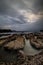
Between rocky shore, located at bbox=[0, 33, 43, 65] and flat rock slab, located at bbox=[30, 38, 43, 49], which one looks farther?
flat rock slab, located at bbox=[30, 38, 43, 49]

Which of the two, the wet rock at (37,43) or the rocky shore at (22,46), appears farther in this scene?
the wet rock at (37,43)

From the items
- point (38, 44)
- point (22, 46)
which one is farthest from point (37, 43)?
point (22, 46)

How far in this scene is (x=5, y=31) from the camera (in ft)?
4.53

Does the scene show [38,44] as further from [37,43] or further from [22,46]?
[22,46]

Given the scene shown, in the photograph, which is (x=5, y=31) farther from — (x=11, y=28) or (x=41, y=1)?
(x=41, y=1)

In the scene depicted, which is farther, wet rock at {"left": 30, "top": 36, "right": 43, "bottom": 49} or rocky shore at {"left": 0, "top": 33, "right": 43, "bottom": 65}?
wet rock at {"left": 30, "top": 36, "right": 43, "bottom": 49}

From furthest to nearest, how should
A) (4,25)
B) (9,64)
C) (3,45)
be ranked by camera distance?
(4,25), (3,45), (9,64)

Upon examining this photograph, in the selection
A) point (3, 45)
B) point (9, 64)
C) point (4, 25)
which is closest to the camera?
point (9, 64)

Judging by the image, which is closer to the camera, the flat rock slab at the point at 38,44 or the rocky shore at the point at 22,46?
the rocky shore at the point at 22,46

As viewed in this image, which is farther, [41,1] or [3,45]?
[41,1]

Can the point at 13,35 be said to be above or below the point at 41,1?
below

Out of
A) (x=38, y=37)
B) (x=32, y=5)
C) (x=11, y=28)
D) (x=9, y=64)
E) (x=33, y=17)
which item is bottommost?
(x=9, y=64)

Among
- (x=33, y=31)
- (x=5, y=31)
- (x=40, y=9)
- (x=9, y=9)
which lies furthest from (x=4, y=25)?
(x=40, y=9)

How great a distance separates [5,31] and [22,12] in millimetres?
301
